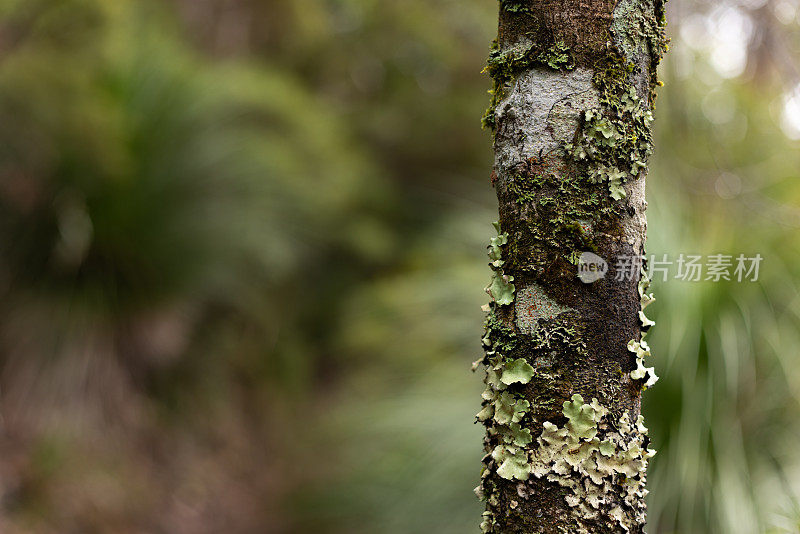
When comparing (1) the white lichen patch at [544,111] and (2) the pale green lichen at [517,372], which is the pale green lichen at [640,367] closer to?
(2) the pale green lichen at [517,372]

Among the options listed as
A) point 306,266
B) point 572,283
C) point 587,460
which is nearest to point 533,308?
point 572,283

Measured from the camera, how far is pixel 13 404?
9.16 feet

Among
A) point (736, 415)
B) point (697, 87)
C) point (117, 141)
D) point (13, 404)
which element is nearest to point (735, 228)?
point (736, 415)

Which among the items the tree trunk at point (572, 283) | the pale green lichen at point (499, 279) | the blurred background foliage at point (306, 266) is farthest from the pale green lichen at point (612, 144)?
the blurred background foliage at point (306, 266)

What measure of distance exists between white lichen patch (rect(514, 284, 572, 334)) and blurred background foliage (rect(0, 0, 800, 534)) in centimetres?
116

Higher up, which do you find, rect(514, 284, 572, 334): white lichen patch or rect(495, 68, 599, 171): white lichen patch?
rect(495, 68, 599, 171): white lichen patch

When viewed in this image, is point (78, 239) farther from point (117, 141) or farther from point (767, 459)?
point (767, 459)

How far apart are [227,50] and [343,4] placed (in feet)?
3.04

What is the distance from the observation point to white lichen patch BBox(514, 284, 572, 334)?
685mm

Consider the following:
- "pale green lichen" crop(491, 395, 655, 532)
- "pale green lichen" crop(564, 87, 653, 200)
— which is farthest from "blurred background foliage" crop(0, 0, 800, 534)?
"pale green lichen" crop(564, 87, 653, 200)

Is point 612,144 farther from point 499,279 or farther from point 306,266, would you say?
point 306,266

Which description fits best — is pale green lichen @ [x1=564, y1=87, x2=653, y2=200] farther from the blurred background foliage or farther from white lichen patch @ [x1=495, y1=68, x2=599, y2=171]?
the blurred background foliage

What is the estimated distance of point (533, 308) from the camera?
69 cm

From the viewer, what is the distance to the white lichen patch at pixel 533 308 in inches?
27.0
